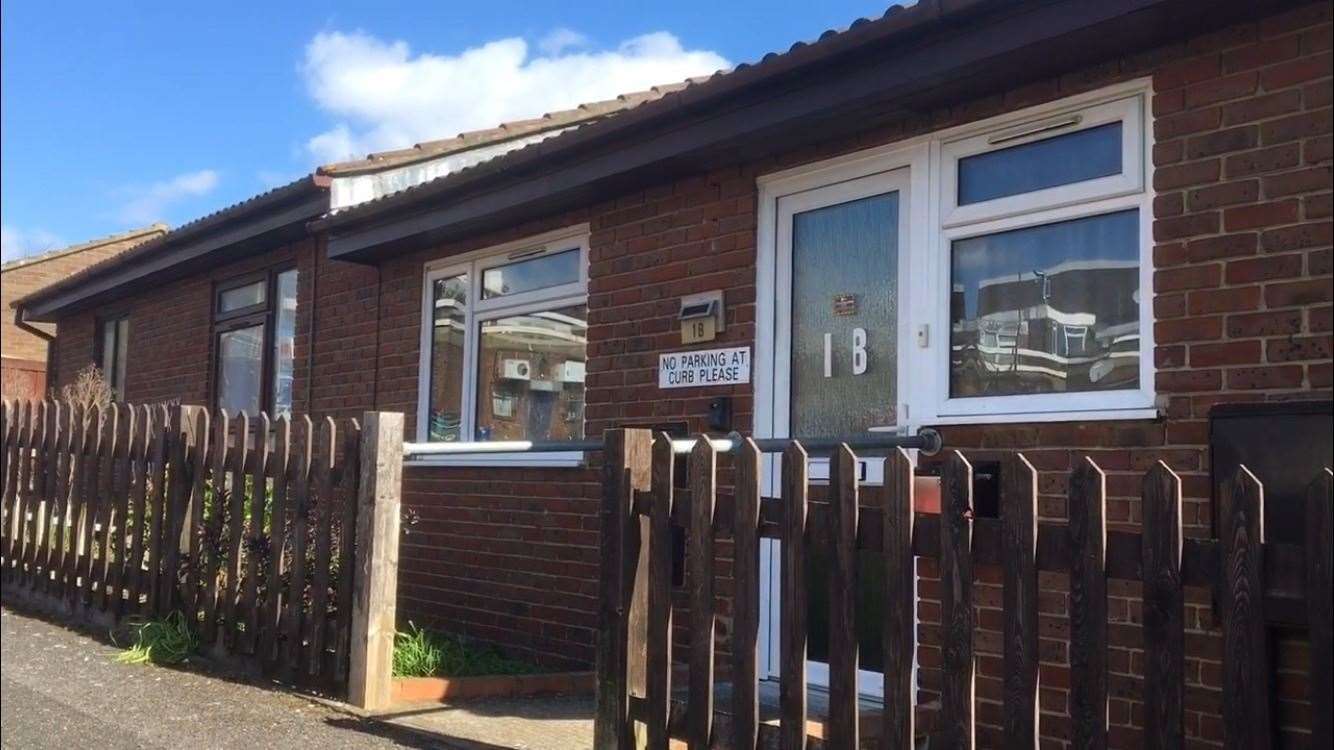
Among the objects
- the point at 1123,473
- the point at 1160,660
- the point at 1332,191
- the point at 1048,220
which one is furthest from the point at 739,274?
the point at 1160,660

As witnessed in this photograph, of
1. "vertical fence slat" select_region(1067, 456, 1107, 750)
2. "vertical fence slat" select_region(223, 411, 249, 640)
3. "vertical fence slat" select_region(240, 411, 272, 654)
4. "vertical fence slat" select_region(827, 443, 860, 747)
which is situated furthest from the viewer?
"vertical fence slat" select_region(223, 411, 249, 640)

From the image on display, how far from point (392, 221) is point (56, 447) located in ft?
9.04

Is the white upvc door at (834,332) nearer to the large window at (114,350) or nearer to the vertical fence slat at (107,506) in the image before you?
the vertical fence slat at (107,506)

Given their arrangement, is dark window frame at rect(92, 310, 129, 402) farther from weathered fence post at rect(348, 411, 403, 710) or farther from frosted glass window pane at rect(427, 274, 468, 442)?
weathered fence post at rect(348, 411, 403, 710)

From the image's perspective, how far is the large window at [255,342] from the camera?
10094 mm

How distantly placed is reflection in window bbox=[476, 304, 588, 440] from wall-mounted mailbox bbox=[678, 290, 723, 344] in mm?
972

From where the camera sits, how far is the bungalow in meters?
4.12

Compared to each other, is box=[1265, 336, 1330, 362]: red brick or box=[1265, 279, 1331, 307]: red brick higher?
box=[1265, 279, 1331, 307]: red brick

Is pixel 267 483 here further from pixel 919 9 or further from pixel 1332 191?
pixel 1332 191

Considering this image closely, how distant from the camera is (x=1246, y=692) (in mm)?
3000

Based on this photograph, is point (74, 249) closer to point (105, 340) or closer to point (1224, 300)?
point (105, 340)

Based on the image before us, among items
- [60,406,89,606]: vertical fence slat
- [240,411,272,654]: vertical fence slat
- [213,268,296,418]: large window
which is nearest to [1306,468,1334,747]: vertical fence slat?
[240,411,272,654]: vertical fence slat

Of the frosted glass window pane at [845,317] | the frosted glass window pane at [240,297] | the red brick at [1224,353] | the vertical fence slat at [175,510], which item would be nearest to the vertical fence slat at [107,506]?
the vertical fence slat at [175,510]

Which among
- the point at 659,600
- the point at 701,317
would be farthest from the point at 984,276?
the point at 659,600
